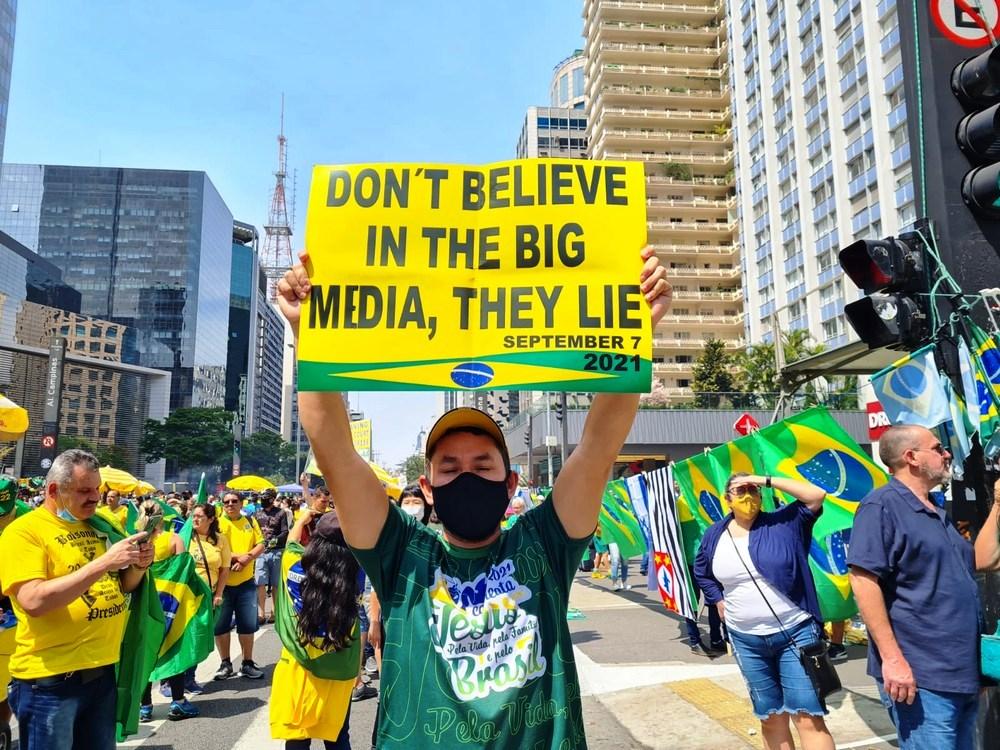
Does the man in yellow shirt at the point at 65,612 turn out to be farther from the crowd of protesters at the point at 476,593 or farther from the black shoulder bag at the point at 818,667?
the black shoulder bag at the point at 818,667

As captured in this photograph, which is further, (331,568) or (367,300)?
(331,568)

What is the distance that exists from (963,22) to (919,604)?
393cm

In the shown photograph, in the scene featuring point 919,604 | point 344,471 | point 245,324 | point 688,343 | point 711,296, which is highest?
point 245,324

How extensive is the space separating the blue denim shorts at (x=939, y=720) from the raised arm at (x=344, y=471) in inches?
104

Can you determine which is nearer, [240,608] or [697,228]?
[240,608]

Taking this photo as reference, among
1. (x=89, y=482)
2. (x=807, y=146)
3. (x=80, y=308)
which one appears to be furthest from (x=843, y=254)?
(x=80, y=308)

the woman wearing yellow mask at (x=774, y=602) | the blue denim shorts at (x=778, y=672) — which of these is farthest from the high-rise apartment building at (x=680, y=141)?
the blue denim shorts at (x=778, y=672)

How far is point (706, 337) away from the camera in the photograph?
59875 mm

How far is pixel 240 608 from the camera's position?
768cm

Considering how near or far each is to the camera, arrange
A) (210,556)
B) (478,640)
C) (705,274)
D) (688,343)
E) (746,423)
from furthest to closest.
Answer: (705,274)
(688,343)
(746,423)
(210,556)
(478,640)

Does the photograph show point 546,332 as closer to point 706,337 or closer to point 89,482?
point 89,482

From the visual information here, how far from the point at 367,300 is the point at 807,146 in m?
50.2

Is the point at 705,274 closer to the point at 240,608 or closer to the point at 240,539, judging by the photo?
the point at 240,539

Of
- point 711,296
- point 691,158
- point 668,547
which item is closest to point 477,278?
point 668,547
